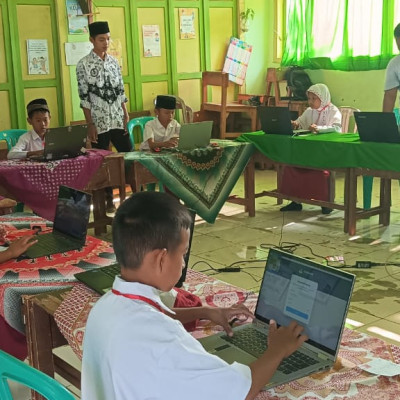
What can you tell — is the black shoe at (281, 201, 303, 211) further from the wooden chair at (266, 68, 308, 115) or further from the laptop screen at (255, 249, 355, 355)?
the laptop screen at (255, 249, 355, 355)

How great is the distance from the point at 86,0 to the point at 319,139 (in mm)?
3191

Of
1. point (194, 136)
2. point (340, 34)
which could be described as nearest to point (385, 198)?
point (194, 136)

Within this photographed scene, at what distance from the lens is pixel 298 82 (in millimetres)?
7969

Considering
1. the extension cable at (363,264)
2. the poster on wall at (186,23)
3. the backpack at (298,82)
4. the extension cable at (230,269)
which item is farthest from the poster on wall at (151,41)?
the extension cable at (363,264)

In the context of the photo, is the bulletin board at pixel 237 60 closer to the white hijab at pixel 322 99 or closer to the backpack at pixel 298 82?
the backpack at pixel 298 82

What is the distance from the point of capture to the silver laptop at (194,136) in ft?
16.6

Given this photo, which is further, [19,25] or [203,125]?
[19,25]

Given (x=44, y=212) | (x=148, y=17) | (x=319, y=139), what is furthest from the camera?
A: (x=148, y=17)

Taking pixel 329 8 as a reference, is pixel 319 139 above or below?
below

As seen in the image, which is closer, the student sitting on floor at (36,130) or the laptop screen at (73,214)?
the laptop screen at (73,214)

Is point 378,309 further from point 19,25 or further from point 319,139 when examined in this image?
point 19,25

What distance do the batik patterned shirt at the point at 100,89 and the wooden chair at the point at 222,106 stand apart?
209 cm

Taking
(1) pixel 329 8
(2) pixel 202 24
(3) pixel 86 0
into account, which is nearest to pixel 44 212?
(3) pixel 86 0

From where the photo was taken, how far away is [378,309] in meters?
3.66
